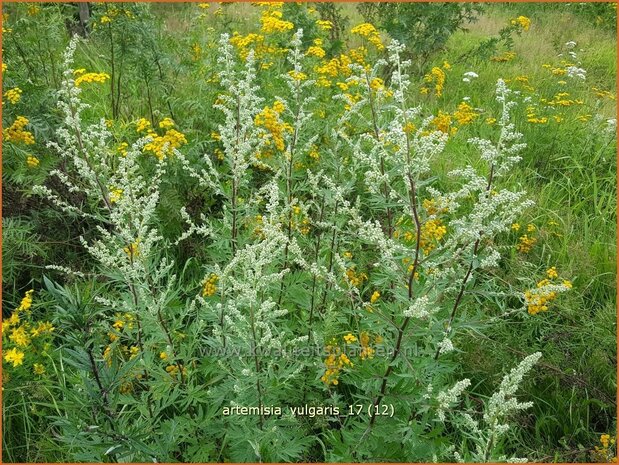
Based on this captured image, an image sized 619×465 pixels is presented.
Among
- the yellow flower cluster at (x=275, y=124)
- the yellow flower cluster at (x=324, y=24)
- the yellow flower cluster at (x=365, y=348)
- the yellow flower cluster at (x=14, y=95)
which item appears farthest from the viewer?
the yellow flower cluster at (x=324, y=24)

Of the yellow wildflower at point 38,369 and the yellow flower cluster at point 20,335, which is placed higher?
the yellow flower cluster at point 20,335

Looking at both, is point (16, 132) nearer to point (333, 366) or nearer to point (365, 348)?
point (333, 366)

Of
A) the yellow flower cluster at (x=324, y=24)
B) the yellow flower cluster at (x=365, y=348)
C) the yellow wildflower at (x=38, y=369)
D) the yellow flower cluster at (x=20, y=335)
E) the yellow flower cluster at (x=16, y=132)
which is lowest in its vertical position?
the yellow wildflower at (x=38, y=369)

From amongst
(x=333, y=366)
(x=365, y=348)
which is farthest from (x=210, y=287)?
(x=365, y=348)

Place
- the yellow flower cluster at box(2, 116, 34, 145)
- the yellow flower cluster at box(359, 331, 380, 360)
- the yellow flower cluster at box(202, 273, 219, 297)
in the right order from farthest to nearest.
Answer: the yellow flower cluster at box(2, 116, 34, 145)
the yellow flower cluster at box(202, 273, 219, 297)
the yellow flower cluster at box(359, 331, 380, 360)

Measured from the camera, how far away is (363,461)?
2.45m

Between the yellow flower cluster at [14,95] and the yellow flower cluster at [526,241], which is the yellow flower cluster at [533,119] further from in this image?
the yellow flower cluster at [14,95]

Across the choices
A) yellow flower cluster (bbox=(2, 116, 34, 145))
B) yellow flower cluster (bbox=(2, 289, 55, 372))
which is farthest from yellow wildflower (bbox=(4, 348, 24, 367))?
yellow flower cluster (bbox=(2, 116, 34, 145))

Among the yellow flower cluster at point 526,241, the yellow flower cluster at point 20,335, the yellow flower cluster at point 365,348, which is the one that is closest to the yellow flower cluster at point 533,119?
the yellow flower cluster at point 526,241

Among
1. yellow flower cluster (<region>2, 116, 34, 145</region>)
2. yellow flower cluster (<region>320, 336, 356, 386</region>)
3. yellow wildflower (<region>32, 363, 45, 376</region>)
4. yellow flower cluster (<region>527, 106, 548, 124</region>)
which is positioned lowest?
yellow wildflower (<region>32, 363, 45, 376</region>)

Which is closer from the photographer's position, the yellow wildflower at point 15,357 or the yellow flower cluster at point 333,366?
the yellow flower cluster at point 333,366

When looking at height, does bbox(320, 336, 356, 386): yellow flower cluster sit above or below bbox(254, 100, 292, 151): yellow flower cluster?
below

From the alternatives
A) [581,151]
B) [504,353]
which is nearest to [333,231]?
[504,353]

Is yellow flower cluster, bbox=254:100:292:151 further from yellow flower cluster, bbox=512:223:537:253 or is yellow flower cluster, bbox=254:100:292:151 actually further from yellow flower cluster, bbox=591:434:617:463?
yellow flower cluster, bbox=591:434:617:463
